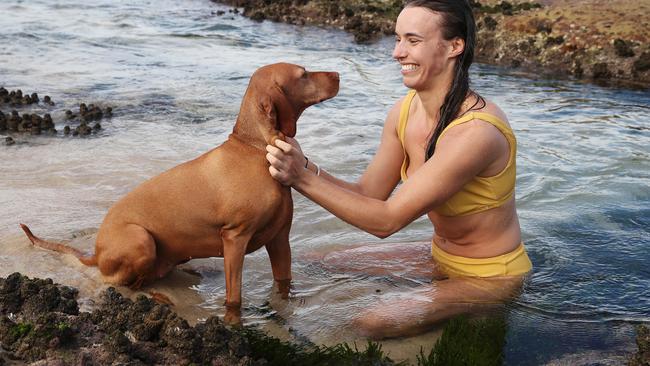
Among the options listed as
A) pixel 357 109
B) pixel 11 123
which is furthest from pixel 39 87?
pixel 357 109

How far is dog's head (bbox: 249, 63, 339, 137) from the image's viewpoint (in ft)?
15.5

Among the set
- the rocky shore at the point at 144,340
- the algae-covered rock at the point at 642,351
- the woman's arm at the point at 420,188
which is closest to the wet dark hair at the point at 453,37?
the woman's arm at the point at 420,188

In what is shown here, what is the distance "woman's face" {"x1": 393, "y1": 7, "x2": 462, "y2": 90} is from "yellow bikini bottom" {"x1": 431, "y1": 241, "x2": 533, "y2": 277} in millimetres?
1315

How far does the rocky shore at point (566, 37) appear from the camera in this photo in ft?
46.4

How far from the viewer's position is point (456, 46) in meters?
5.08

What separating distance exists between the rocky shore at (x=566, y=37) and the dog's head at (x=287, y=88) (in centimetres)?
1009

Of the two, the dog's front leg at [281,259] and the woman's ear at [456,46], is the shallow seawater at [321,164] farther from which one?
the woman's ear at [456,46]

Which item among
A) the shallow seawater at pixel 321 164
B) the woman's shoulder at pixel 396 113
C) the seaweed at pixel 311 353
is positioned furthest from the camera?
the woman's shoulder at pixel 396 113

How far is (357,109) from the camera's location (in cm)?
1199

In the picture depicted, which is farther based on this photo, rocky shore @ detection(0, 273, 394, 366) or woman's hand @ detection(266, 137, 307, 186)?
woman's hand @ detection(266, 137, 307, 186)

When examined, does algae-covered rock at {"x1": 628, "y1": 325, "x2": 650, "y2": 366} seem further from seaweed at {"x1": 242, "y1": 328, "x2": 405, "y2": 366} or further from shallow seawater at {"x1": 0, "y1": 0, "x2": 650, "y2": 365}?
seaweed at {"x1": 242, "y1": 328, "x2": 405, "y2": 366}

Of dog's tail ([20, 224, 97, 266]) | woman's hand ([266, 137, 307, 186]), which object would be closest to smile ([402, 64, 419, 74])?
woman's hand ([266, 137, 307, 186])

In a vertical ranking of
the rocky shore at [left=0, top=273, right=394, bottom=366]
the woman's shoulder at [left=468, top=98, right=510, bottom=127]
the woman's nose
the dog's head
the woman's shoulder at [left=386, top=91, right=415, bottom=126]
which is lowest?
the rocky shore at [left=0, top=273, right=394, bottom=366]

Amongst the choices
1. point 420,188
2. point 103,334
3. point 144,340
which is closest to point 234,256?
point 144,340
